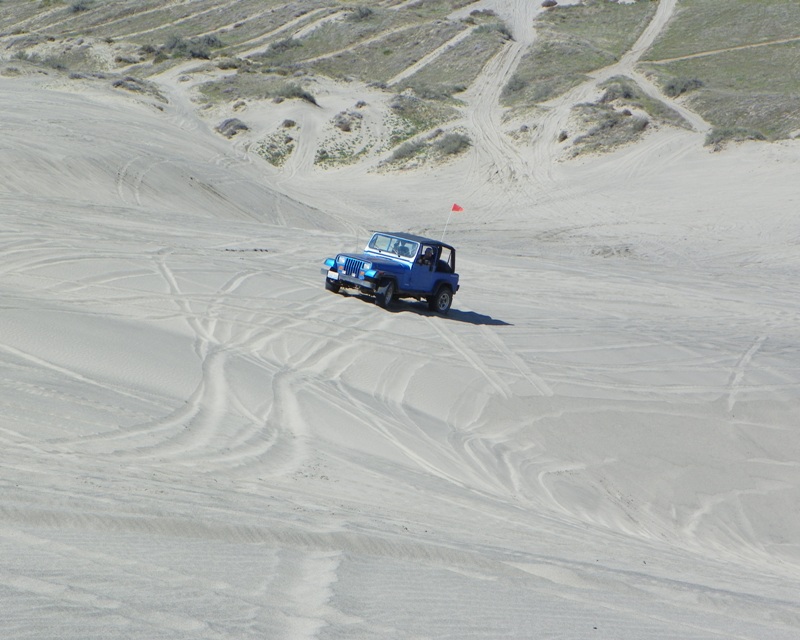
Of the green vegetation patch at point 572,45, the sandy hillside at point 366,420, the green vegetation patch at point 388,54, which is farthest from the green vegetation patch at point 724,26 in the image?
the sandy hillside at point 366,420

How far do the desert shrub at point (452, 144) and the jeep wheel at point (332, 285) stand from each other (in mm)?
27042

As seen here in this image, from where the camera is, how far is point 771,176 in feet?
130

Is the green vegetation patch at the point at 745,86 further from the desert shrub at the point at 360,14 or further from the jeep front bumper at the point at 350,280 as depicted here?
the jeep front bumper at the point at 350,280

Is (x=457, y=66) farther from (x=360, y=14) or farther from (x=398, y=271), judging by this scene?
(x=398, y=271)

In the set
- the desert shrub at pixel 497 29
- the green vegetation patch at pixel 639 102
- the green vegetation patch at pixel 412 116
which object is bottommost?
the green vegetation patch at pixel 412 116

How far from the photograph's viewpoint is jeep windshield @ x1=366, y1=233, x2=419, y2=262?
19.6 m

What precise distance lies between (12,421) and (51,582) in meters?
4.26

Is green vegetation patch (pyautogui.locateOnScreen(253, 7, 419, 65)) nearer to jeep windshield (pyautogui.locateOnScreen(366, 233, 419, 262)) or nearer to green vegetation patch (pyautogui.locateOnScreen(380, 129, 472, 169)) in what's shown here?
green vegetation patch (pyautogui.locateOnScreen(380, 129, 472, 169))

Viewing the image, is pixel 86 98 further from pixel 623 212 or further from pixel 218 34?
pixel 218 34

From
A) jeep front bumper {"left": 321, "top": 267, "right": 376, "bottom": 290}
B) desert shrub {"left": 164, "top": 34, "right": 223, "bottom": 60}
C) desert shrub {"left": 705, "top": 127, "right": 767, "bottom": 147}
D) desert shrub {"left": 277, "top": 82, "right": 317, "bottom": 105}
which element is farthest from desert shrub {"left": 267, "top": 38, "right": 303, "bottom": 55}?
jeep front bumper {"left": 321, "top": 267, "right": 376, "bottom": 290}

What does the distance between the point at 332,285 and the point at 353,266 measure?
78 cm

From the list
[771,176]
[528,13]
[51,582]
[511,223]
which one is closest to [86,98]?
[511,223]

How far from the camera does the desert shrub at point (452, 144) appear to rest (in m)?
45.5

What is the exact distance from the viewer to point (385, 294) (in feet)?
61.8
